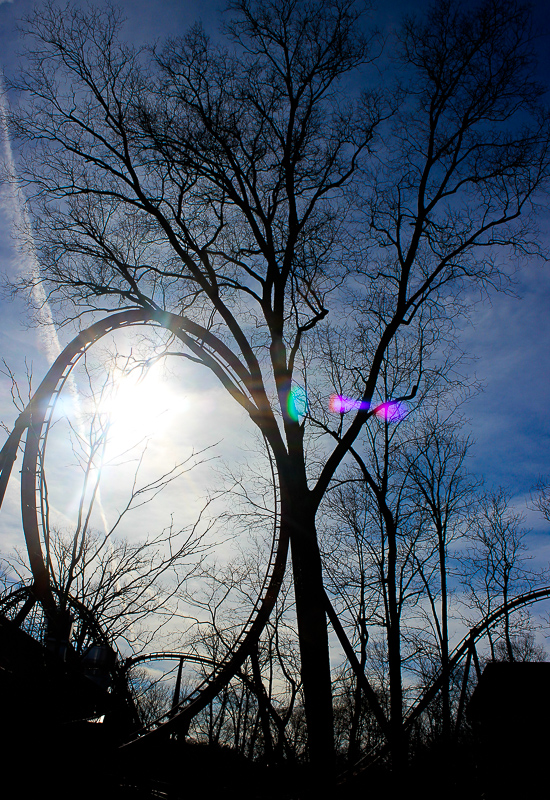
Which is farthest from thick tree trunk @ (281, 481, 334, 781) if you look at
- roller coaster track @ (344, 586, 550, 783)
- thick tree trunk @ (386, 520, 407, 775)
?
thick tree trunk @ (386, 520, 407, 775)

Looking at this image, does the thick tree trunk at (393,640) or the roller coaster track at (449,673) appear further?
the thick tree trunk at (393,640)

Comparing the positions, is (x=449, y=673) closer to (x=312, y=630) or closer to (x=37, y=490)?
(x=312, y=630)

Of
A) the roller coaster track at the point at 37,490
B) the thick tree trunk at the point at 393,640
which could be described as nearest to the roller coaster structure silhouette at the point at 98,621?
the roller coaster track at the point at 37,490

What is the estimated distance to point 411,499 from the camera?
16.5m

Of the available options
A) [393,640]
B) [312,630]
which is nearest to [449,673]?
[312,630]

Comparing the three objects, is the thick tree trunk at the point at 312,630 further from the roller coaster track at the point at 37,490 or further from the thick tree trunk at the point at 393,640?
the thick tree trunk at the point at 393,640

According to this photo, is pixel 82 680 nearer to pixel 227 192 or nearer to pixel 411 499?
pixel 227 192

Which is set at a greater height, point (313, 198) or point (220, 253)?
point (313, 198)

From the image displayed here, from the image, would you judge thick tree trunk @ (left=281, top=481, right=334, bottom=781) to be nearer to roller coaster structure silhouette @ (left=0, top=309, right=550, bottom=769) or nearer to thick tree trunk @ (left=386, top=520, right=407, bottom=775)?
roller coaster structure silhouette @ (left=0, top=309, right=550, bottom=769)

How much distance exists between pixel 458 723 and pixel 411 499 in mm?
9938

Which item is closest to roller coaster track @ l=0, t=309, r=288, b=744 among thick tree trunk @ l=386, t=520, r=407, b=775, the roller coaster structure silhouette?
the roller coaster structure silhouette

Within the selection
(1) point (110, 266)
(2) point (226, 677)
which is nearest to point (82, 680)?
(2) point (226, 677)

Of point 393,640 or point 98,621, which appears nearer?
point 98,621

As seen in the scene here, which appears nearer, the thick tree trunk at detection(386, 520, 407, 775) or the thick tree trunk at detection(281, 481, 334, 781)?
the thick tree trunk at detection(281, 481, 334, 781)
